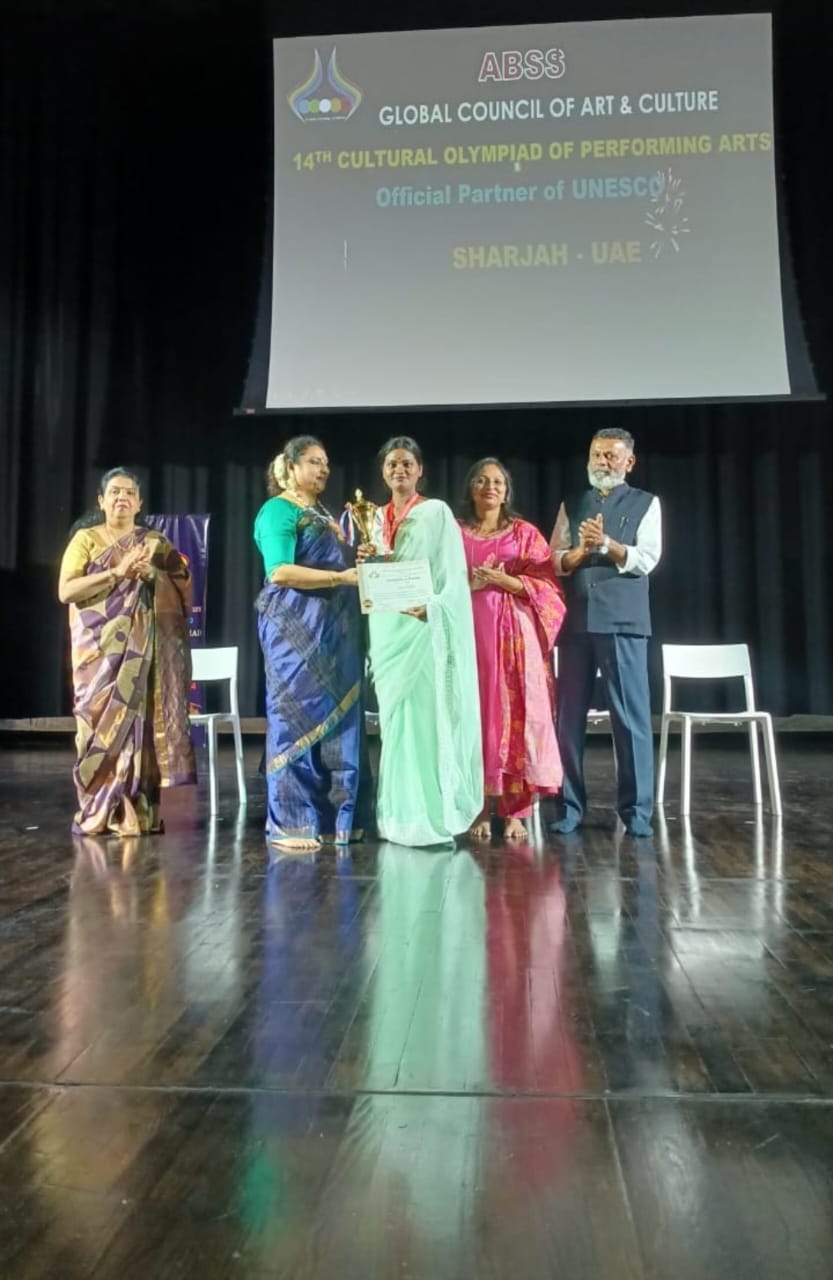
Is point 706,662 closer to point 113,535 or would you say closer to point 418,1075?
point 113,535

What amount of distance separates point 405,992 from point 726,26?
5068 mm

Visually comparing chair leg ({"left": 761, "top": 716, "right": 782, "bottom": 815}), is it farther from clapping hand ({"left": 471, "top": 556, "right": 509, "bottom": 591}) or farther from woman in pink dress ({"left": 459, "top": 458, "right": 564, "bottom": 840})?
clapping hand ({"left": 471, "top": 556, "right": 509, "bottom": 591})

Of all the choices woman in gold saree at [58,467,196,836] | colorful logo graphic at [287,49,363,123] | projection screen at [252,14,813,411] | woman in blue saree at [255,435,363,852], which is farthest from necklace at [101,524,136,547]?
colorful logo graphic at [287,49,363,123]

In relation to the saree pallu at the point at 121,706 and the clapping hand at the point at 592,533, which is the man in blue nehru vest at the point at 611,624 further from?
the saree pallu at the point at 121,706

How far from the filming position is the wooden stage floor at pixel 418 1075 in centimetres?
102

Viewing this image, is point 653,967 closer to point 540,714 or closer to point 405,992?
point 405,992

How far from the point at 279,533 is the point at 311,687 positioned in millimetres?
450

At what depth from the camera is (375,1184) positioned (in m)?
1.12

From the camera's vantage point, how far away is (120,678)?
335cm

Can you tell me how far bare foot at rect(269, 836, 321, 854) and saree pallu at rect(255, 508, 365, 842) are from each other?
0.01 metres

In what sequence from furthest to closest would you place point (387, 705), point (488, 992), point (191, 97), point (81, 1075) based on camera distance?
point (191, 97) < point (387, 705) < point (488, 992) < point (81, 1075)

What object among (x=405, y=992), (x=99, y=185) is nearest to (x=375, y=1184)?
(x=405, y=992)

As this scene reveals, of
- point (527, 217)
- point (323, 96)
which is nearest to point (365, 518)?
point (527, 217)

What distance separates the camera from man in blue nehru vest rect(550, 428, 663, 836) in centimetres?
332
